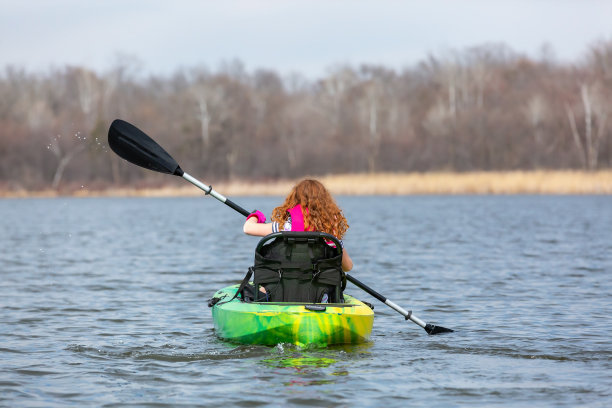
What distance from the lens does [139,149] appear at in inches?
324

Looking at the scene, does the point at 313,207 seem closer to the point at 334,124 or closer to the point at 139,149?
the point at 139,149

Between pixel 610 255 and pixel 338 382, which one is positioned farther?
pixel 610 255

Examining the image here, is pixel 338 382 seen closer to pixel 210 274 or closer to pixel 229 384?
pixel 229 384

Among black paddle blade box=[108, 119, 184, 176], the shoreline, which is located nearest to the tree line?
the shoreline

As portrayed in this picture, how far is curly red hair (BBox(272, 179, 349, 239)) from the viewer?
6613 millimetres

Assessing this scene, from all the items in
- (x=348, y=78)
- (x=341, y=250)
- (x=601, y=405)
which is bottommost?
(x=601, y=405)

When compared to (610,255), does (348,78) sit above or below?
above

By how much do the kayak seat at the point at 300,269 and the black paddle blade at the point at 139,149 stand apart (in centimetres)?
191

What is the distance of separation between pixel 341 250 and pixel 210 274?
6.75 metres

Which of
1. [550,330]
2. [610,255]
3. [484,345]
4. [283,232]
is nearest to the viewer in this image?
[283,232]

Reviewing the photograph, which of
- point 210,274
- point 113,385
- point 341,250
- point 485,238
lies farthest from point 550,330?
point 485,238

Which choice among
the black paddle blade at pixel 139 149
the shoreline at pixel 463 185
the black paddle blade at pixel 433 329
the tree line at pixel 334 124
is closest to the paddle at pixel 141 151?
the black paddle blade at pixel 139 149

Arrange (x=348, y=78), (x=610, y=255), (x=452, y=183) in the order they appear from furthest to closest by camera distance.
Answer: (x=348, y=78) < (x=452, y=183) < (x=610, y=255)

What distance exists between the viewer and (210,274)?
13.1 m
